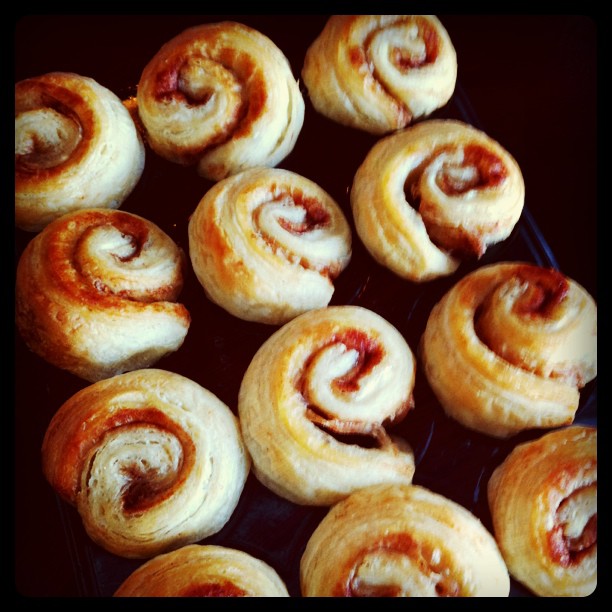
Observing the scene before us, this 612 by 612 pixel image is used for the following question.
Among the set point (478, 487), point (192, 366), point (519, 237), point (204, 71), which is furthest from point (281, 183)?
point (478, 487)

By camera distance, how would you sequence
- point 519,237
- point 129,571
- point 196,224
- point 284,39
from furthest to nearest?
point 284,39 → point 519,237 → point 196,224 → point 129,571

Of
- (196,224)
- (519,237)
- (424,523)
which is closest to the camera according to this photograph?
(424,523)

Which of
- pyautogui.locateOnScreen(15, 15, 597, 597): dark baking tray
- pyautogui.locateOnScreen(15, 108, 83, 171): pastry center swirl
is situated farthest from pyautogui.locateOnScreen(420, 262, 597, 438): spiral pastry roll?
pyautogui.locateOnScreen(15, 108, 83, 171): pastry center swirl

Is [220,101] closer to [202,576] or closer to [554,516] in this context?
[202,576]

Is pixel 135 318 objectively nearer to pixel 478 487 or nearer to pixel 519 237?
pixel 478 487

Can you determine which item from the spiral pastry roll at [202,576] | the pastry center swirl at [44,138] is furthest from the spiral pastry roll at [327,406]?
the pastry center swirl at [44,138]

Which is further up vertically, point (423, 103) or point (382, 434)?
point (423, 103)
